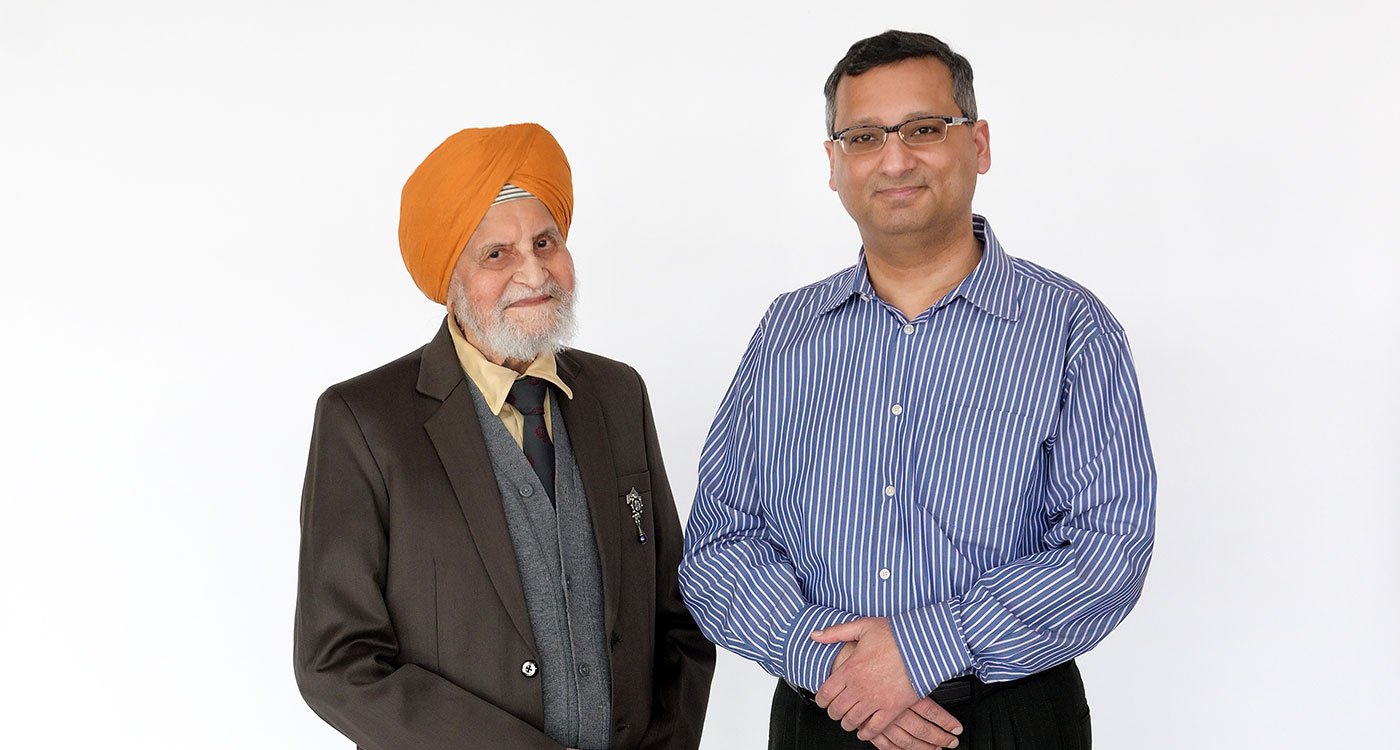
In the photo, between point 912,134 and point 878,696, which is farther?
point 912,134

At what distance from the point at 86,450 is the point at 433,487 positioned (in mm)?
2049

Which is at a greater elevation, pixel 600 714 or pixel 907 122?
pixel 907 122

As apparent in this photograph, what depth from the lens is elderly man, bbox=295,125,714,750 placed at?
88.4 inches

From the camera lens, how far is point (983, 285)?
93.1 inches

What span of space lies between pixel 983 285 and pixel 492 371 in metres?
0.90

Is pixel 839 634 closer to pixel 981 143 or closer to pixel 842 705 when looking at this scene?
pixel 842 705

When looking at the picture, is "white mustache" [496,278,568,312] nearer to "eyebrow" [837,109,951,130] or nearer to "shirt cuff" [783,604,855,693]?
"eyebrow" [837,109,951,130]

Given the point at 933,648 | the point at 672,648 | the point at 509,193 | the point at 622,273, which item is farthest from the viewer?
the point at 622,273

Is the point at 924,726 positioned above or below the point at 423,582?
below

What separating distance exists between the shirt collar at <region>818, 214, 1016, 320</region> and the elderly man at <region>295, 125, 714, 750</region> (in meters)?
0.52

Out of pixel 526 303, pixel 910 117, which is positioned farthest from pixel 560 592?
pixel 910 117

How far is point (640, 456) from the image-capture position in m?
2.58

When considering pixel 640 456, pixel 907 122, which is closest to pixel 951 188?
pixel 907 122

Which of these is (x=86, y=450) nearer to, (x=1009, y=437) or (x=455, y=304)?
(x=455, y=304)
